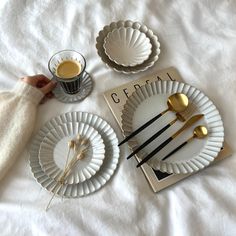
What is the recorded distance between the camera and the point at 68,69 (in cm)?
62

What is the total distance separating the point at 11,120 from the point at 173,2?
1.47 ft

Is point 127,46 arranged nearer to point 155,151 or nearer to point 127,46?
point 127,46

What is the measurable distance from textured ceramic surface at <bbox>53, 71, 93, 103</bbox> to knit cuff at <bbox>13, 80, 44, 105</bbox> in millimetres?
37

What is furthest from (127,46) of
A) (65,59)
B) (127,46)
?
(65,59)

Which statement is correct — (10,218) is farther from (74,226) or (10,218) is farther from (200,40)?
(200,40)

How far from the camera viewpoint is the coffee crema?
61 cm

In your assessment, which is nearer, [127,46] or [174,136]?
[174,136]

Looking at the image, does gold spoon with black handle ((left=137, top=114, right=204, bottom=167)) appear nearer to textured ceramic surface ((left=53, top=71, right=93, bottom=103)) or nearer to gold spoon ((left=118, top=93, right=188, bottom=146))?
gold spoon ((left=118, top=93, right=188, bottom=146))

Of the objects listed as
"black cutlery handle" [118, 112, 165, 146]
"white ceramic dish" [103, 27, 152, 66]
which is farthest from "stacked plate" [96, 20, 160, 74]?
"black cutlery handle" [118, 112, 165, 146]


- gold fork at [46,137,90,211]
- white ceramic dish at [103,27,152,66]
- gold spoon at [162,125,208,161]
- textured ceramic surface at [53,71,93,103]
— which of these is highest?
white ceramic dish at [103,27,152,66]

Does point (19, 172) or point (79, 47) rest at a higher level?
point (79, 47)

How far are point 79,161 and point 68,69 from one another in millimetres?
187

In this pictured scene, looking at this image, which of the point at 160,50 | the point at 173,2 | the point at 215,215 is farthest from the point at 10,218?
the point at 173,2

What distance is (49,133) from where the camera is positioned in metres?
0.55
